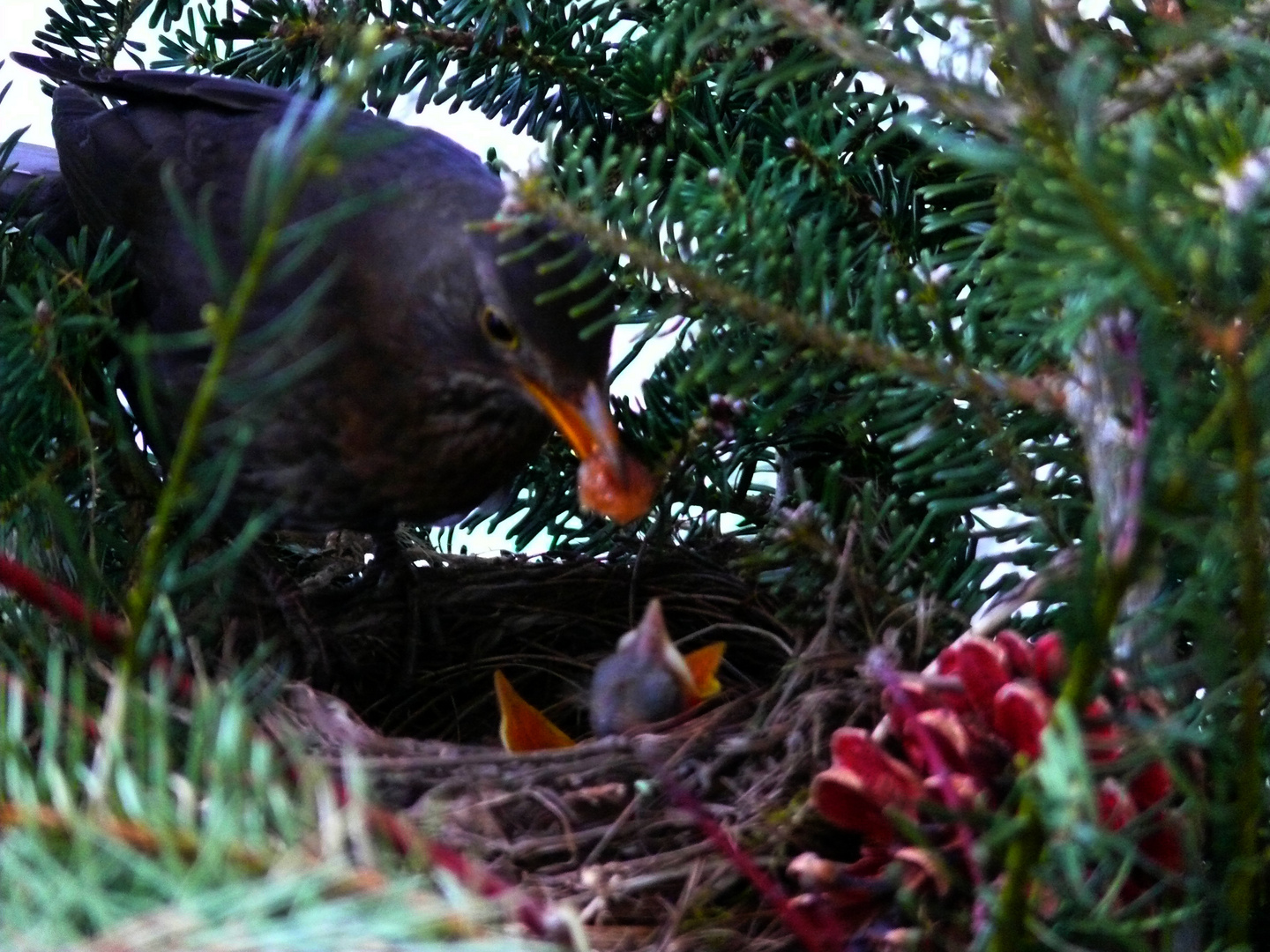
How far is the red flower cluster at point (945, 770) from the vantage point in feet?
2.20

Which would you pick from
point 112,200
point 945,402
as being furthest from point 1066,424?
point 112,200

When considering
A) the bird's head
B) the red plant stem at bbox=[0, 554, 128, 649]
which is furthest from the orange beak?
the red plant stem at bbox=[0, 554, 128, 649]

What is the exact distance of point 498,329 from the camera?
133 cm

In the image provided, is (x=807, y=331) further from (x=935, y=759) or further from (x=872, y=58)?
(x=935, y=759)

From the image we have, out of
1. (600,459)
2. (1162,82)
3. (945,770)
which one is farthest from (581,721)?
(1162,82)

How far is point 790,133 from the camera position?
1.07m

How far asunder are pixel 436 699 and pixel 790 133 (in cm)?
68

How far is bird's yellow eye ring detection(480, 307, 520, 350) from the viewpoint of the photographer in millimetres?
1308

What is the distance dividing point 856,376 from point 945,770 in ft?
0.94

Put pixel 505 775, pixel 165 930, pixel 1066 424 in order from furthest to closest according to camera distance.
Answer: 1. pixel 505 775
2. pixel 1066 424
3. pixel 165 930

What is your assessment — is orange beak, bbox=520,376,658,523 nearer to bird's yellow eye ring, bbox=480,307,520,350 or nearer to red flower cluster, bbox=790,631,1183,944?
bird's yellow eye ring, bbox=480,307,520,350

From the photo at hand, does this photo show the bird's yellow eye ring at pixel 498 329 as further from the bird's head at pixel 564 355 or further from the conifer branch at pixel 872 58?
the conifer branch at pixel 872 58

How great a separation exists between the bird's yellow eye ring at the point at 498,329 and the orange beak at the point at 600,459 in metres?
0.04

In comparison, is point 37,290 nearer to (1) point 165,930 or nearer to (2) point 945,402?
(2) point 945,402
